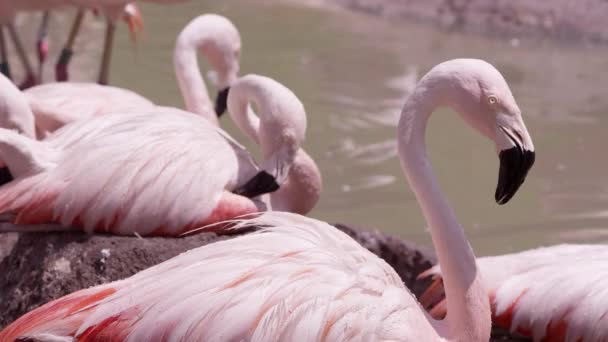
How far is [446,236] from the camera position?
2.68m

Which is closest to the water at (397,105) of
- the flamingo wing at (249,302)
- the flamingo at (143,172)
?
the flamingo at (143,172)

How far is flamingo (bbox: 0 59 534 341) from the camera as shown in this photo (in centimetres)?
229

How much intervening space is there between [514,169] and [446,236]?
23 cm

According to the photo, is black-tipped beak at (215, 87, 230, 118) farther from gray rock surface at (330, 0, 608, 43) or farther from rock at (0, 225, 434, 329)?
gray rock surface at (330, 0, 608, 43)

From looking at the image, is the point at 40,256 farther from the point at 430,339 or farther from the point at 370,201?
the point at 370,201

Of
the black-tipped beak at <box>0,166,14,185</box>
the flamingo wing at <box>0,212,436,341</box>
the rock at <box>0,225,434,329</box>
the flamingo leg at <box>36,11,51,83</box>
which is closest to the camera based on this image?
the flamingo wing at <box>0,212,436,341</box>

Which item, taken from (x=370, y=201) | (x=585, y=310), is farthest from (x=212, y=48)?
(x=585, y=310)

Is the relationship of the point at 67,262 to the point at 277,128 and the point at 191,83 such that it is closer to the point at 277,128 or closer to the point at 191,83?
the point at 277,128

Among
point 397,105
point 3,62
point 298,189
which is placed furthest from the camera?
point 397,105

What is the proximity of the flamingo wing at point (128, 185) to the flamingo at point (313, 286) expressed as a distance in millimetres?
658

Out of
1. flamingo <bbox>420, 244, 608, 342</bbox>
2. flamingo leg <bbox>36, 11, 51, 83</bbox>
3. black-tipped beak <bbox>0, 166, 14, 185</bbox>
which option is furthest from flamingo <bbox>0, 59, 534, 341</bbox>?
flamingo leg <bbox>36, 11, 51, 83</bbox>

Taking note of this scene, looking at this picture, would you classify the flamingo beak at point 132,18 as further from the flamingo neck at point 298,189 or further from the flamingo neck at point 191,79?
the flamingo neck at point 298,189

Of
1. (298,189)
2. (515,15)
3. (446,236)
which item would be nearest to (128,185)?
(298,189)

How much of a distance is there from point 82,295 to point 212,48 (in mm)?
1936
